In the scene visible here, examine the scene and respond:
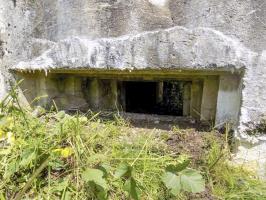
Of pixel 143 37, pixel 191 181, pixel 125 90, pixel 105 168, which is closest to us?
pixel 191 181

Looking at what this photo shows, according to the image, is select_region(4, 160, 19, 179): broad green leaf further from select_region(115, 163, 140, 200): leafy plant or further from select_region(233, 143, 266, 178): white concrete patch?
select_region(233, 143, 266, 178): white concrete patch

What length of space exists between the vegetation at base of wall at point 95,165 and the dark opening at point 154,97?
98 centimetres

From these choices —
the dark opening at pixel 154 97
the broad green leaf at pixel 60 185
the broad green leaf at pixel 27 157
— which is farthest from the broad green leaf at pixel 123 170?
the dark opening at pixel 154 97

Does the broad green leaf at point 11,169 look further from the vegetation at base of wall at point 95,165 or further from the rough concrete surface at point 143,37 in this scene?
the rough concrete surface at point 143,37

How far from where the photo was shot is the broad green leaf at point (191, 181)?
1.22 m

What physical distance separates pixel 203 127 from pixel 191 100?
27cm

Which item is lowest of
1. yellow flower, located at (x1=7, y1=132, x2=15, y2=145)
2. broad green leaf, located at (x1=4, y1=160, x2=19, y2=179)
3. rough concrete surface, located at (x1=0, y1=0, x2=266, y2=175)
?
broad green leaf, located at (x1=4, y1=160, x2=19, y2=179)

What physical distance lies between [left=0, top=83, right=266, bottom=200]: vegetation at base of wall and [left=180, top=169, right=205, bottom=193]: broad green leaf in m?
0.02

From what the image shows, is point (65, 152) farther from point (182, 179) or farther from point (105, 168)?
point (182, 179)

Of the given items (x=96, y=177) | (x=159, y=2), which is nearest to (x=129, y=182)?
(x=96, y=177)

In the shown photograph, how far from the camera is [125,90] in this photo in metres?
2.49

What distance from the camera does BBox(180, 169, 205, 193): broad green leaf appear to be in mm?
1222

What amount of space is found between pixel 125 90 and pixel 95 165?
111 centimetres

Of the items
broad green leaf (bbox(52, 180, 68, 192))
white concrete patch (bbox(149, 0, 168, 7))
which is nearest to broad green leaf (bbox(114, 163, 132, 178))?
broad green leaf (bbox(52, 180, 68, 192))
